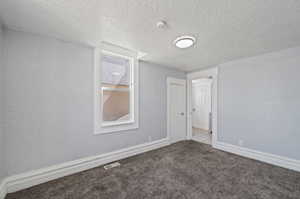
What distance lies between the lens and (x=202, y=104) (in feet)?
19.9

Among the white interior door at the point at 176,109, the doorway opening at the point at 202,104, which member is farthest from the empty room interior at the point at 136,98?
the doorway opening at the point at 202,104

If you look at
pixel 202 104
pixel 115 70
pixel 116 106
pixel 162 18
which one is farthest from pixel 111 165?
pixel 202 104

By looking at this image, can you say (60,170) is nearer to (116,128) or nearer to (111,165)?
(111,165)

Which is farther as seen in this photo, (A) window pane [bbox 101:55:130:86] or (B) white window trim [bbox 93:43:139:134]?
(A) window pane [bbox 101:55:130:86]

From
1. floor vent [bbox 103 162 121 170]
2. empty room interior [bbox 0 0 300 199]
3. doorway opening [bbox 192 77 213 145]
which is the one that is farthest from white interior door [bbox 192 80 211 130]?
floor vent [bbox 103 162 121 170]

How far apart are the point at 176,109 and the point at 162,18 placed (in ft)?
9.69

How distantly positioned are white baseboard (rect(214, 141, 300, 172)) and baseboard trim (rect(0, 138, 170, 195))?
2.34 meters

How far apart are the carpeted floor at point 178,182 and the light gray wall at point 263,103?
556mm

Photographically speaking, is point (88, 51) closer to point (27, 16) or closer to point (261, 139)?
point (27, 16)

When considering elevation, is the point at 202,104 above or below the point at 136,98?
below

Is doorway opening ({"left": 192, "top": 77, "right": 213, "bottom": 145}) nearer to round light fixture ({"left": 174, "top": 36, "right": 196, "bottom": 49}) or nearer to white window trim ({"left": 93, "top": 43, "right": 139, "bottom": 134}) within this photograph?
white window trim ({"left": 93, "top": 43, "right": 139, "bottom": 134})

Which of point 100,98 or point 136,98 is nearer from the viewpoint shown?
point 100,98

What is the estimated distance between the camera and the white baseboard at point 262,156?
229 centimetres

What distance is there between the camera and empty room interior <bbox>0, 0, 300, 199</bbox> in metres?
1.58
